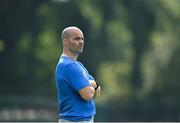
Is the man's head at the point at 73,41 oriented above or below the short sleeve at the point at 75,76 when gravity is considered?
above

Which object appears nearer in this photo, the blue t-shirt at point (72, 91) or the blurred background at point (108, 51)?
the blue t-shirt at point (72, 91)

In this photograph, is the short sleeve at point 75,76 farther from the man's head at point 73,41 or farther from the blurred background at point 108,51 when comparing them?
the blurred background at point 108,51

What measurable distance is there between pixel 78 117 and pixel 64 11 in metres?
36.9

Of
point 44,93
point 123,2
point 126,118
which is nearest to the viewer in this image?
point 126,118

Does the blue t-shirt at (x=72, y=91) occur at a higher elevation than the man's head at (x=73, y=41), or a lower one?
lower

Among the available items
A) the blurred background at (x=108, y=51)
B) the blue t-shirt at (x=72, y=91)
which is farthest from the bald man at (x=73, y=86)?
the blurred background at (x=108, y=51)

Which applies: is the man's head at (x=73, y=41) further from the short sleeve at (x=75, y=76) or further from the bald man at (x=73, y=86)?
the short sleeve at (x=75, y=76)

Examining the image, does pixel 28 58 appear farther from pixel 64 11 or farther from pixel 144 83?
pixel 144 83

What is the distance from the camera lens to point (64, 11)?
43.9 meters

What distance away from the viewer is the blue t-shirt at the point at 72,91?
720cm

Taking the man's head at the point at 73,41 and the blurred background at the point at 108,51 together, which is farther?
the blurred background at the point at 108,51

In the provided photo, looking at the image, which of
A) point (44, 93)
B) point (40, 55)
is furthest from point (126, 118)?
point (40, 55)

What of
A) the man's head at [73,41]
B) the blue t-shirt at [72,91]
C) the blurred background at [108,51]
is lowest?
the blurred background at [108,51]

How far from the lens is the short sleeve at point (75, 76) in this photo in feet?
23.6
